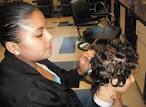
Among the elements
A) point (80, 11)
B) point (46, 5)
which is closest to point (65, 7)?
point (46, 5)

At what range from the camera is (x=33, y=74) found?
88 cm

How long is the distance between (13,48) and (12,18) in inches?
4.5

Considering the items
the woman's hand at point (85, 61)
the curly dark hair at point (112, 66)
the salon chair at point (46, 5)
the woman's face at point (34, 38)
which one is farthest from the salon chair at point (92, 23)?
the salon chair at point (46, 5)

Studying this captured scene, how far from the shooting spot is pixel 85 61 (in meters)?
1.15

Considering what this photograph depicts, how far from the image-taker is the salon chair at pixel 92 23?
2.78 m

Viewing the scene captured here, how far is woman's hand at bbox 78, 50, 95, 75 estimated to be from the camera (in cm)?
108

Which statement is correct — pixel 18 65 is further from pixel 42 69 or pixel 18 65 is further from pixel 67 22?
pixel 67 22

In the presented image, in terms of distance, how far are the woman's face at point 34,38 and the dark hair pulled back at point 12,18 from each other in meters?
0.02

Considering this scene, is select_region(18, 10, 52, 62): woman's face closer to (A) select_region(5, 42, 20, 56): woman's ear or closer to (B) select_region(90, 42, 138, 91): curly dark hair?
(A) select_region(5, 42, 20, 56): woman's ear

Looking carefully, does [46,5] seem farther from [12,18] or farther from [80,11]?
[12,18]

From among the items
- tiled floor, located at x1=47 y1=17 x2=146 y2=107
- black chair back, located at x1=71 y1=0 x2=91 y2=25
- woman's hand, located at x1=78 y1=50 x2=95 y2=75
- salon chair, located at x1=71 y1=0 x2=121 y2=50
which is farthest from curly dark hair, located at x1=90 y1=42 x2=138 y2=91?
black chair back, located at x1=71 y1=0 x2=91 y2=25

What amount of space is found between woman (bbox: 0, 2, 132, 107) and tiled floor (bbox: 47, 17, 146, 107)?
1.42 meters

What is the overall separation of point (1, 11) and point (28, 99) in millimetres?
321

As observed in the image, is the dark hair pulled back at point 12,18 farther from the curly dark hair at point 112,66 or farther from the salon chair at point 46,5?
the salon chair at point 46,5
